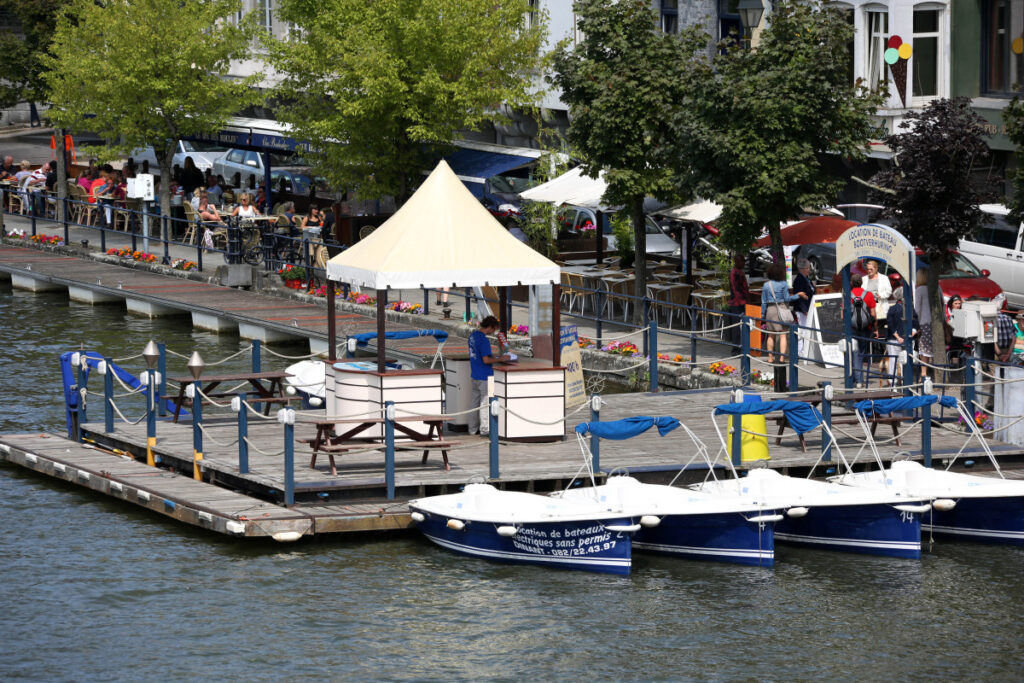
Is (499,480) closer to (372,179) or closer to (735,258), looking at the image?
(735,258)

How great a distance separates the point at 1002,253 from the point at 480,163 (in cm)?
1264

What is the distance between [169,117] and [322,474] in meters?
24.9

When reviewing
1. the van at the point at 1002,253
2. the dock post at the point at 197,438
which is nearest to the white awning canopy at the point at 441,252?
the dock post at the point at 197,438

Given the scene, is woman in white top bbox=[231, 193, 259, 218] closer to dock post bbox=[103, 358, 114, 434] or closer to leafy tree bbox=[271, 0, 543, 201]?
leafy tree bbox=[271, 0, 543, 201]

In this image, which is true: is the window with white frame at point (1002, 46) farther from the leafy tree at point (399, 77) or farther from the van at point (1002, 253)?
the leafy tree at point (399, 77)

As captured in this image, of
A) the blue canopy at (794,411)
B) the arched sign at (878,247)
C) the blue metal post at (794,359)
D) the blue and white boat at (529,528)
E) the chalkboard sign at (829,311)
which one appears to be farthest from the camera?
the chalkboard sign at (829,311)

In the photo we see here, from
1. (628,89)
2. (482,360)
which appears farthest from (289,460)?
(628,89)

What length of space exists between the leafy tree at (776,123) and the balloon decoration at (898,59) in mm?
7199

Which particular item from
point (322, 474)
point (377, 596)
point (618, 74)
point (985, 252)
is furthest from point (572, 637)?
point (985, 252)

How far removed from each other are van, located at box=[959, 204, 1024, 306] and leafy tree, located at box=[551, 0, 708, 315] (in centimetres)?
626

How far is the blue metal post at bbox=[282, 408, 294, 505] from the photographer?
17797 millimetres

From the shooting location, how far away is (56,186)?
159ft

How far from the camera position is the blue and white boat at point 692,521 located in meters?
17.4

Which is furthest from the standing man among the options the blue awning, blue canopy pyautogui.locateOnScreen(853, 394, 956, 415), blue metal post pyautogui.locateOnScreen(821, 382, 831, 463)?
the blue awning
